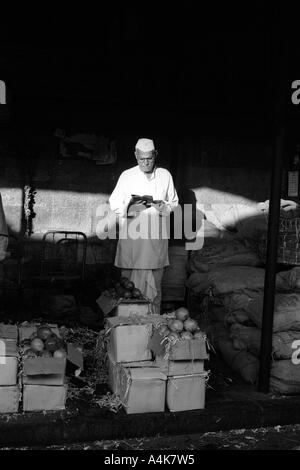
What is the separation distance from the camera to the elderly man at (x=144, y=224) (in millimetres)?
6191

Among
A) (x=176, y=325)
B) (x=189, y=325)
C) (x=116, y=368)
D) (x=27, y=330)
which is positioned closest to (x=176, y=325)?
(x=176, y=325)

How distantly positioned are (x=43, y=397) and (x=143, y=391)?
0.71 m

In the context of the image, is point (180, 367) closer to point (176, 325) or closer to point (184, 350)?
point (184, 350)

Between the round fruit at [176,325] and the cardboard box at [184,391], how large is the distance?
35 centimetres

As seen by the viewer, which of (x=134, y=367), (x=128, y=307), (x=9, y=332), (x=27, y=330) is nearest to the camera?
(x=134, y=367)

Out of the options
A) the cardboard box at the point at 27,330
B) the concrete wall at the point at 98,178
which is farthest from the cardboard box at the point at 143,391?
the concrete wall at the point at 98,178

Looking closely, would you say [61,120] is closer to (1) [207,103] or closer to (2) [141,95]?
(2) [141,95]

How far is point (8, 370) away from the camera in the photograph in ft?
13.2

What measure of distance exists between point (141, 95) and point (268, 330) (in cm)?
416

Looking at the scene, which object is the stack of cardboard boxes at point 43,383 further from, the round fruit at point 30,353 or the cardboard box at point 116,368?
the cardboard box at point 116,368

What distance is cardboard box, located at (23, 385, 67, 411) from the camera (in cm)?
406

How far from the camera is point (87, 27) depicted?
749cm
